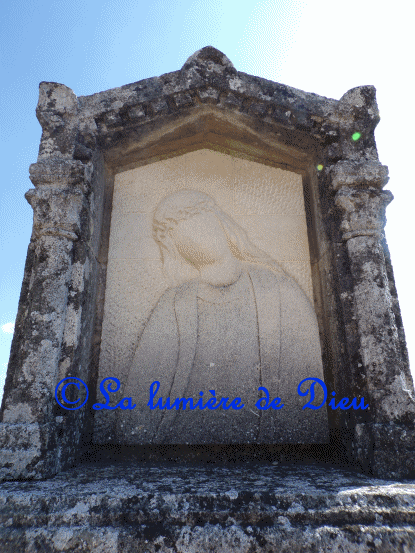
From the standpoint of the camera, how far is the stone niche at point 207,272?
236 cm

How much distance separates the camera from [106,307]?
3.04 meters

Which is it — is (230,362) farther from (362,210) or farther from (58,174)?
(58,174)

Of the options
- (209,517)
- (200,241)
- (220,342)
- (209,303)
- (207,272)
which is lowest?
(209,517)

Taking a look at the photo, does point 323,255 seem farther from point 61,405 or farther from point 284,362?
point 61,405

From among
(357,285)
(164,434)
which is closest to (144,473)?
(164,434)

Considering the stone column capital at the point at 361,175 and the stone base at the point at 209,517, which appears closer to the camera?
the stone base at the point at 209,517

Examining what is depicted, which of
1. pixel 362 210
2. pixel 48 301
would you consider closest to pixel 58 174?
pixel 48 301

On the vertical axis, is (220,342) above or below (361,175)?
below

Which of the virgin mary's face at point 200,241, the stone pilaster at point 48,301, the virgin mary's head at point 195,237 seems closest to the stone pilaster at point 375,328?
the virgin mary's head at point 195,237

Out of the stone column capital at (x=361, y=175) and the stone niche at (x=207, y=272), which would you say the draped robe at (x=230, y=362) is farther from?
the stone column capital at (x=361, y=175)

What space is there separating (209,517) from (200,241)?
81.0 inches

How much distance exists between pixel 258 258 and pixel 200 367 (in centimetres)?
106

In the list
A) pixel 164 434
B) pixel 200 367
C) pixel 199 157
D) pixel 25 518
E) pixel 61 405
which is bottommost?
pixel 25 518

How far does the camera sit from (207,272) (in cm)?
312
